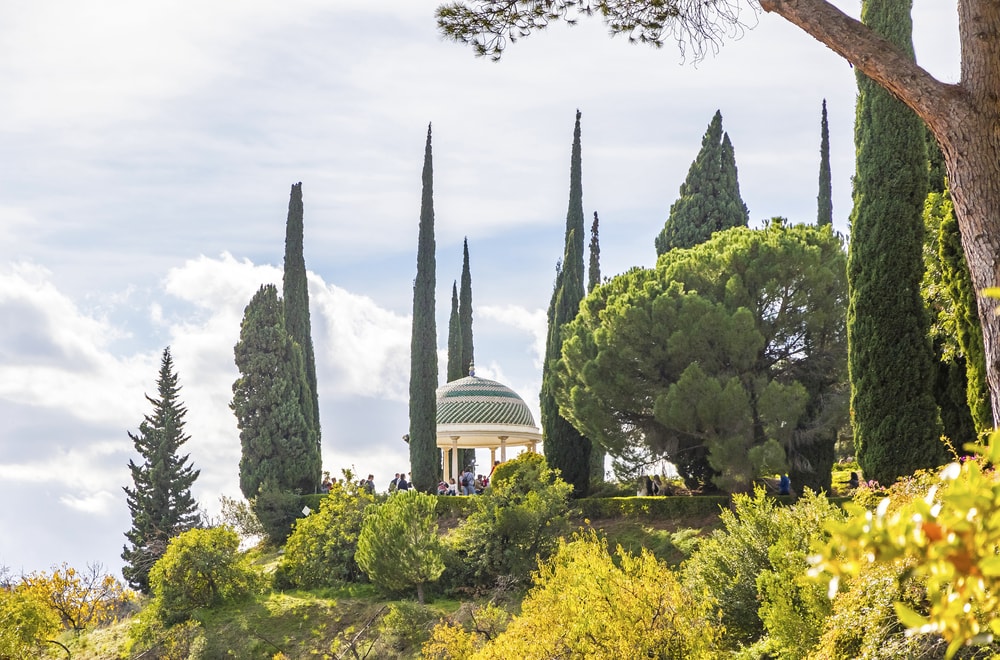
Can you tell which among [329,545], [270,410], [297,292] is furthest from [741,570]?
[297,292]

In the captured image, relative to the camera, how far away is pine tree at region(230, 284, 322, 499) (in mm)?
31000

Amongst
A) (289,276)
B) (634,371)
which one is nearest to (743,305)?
(634,371)

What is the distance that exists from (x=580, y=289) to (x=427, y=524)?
982cm

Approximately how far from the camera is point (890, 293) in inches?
676

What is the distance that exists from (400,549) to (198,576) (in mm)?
5008

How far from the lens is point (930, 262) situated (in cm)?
1688

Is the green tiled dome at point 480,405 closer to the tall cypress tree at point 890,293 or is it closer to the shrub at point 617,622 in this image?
the tall cypress tree at point 890,293

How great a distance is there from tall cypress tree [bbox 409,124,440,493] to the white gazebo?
2.56 metres

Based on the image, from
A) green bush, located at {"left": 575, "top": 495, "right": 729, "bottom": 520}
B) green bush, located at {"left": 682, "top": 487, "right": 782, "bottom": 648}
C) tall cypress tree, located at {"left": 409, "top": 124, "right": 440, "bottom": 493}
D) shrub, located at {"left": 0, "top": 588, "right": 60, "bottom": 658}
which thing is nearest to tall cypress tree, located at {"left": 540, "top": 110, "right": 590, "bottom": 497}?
green bush, located at {"left": 575, "top": 495, "right": 729, "bottom": 520}

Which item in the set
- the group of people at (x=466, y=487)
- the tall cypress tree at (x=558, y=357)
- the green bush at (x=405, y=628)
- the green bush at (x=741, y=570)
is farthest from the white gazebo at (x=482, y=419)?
the green bush at (x=741, y=570)

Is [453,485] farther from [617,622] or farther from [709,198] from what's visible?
[617,622]

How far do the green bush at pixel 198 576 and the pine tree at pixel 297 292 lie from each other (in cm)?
1270

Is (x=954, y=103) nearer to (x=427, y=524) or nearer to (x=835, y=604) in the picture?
(x=835, y=604)

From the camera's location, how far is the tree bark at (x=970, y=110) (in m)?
7.20
